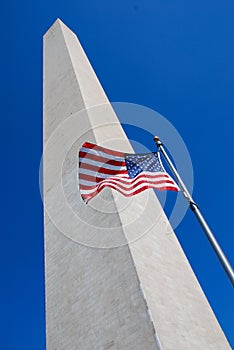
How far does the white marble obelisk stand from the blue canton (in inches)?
67.7

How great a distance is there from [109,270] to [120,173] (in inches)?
→ 92.5

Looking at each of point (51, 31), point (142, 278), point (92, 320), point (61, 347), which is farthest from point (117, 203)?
point (51, 31)

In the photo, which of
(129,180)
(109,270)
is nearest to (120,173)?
(129,180)

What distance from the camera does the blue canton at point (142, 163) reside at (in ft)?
23.7

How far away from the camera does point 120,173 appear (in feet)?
25.1

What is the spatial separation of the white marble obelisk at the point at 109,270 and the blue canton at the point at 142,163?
172cm

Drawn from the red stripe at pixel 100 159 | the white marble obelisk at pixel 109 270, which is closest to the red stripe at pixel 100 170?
the red stripe at pixel 100 159

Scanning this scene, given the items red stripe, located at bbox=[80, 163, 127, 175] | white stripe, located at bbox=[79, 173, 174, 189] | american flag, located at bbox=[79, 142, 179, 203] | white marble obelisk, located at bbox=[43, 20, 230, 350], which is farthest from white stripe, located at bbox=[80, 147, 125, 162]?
white marble obelisk, located at bbox=[43, 20, 230, 350]

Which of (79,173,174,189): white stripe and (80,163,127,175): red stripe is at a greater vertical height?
(80,163,127,175): red stripe

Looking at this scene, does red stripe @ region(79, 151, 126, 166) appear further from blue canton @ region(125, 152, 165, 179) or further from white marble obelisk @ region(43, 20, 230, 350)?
white marble obelisk @ region(43, 20, 230, 350)

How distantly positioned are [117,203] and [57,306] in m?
3.19

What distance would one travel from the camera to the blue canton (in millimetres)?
7227

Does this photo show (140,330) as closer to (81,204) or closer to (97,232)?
(97,232)

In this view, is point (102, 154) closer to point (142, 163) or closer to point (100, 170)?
point (100, 170)
